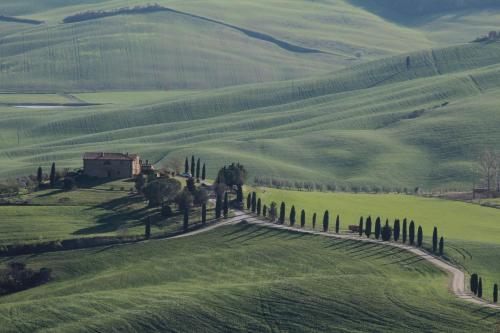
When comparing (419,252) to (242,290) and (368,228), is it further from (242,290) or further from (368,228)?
(242,290)

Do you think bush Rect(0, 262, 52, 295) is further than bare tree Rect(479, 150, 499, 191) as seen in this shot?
No

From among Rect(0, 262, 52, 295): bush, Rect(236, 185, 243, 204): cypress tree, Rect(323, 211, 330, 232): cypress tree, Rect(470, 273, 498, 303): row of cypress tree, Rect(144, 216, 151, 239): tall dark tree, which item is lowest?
Rect(0, 262, 52, 295): bush

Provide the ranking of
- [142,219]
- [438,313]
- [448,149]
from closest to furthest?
[438,313]
[142,219]
[448,149]

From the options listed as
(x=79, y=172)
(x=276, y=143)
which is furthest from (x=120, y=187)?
(x=276, y=143)

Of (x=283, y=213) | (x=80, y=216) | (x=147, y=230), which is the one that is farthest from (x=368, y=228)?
(x=80, y=216)

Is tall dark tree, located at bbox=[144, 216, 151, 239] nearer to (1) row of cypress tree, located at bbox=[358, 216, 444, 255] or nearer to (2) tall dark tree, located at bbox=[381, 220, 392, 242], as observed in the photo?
(1) row of cypress tree, located at bbox=[358, 216, 444, 255]

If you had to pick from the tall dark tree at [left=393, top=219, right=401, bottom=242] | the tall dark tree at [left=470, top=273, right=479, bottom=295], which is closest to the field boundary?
the tall dark tree at [left=470, top=273, right=479, bottom=295]

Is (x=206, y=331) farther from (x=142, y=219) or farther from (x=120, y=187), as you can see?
(x=120, y=187)
